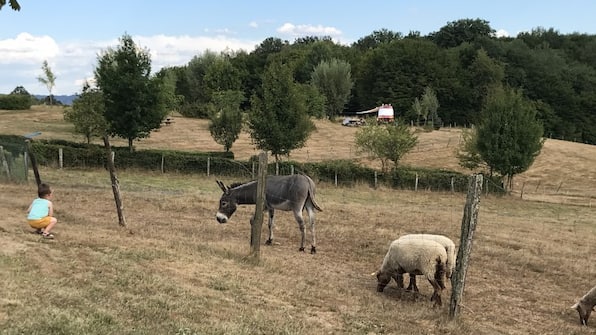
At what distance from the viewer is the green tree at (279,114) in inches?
1421

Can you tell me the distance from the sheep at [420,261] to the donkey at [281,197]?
3.34 meters

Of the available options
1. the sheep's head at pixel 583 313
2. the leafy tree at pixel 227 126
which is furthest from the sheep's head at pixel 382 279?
the leafy tree at pixel 227 126

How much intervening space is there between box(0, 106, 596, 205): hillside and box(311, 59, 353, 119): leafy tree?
17014mm

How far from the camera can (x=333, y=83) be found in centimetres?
8500

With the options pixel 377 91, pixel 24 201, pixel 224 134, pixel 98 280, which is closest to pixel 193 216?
pixel 24 201

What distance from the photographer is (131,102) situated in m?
34.9

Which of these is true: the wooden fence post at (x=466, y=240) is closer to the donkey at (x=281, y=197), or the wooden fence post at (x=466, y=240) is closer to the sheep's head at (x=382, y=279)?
the sheep's head at (x=382, y=279)

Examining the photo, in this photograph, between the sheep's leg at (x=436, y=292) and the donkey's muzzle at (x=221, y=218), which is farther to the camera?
the donkey's muzzle at (x=221, y=218)

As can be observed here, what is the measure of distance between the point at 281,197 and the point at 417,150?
1744 inches

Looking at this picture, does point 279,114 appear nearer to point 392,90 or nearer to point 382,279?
point 382,279

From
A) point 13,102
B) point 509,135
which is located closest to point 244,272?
point 509,135

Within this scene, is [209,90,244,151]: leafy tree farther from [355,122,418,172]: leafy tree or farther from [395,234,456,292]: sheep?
[395,234,456,292]: sheep

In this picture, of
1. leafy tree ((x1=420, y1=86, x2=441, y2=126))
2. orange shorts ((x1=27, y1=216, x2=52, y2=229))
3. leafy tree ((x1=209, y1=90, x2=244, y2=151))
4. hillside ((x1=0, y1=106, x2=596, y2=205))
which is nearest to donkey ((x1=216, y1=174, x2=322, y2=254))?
orange shorts ((x1=27, y1=216, x2=52, y2=229))

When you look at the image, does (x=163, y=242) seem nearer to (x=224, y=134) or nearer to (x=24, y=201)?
(x=24, y=201)
